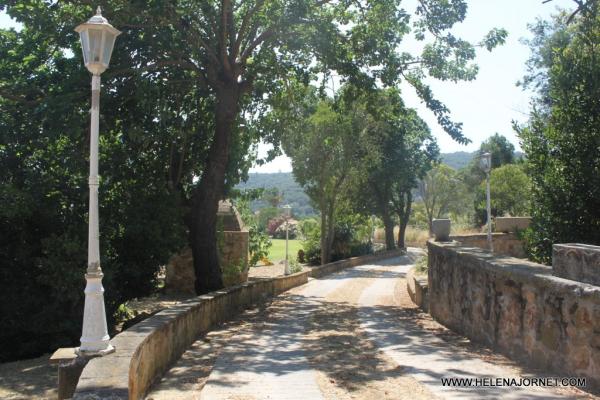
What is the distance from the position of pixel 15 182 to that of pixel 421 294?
32.4 ft

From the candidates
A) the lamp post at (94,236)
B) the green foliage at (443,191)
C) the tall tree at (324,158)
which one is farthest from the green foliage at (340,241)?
the lamp post at (94,236)

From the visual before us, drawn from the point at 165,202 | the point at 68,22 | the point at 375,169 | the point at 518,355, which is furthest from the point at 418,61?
the point at 375,169

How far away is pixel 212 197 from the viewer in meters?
13.7

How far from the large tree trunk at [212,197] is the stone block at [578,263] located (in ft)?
28.4

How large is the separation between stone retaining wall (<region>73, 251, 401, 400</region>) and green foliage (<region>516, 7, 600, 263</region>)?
6.78 m

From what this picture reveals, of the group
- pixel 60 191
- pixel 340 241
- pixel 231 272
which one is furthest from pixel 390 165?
pixel 60 191

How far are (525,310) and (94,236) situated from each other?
525 centimetres

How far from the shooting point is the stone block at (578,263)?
19.8 feet

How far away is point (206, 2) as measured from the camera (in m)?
11.9

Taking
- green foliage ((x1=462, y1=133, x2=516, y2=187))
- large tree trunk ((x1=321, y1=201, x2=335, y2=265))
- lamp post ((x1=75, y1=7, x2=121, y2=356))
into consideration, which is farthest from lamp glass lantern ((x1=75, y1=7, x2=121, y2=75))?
green foliage ((x1=462, y1=133, x2=516, y2=187))

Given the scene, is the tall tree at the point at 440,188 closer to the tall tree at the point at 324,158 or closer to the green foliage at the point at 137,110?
the tall tree at the point at 324,158

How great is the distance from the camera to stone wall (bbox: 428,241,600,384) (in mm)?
5879

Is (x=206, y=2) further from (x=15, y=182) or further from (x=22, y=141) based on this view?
(x=15, y=182)

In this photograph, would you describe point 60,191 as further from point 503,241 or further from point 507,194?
point 507,194
